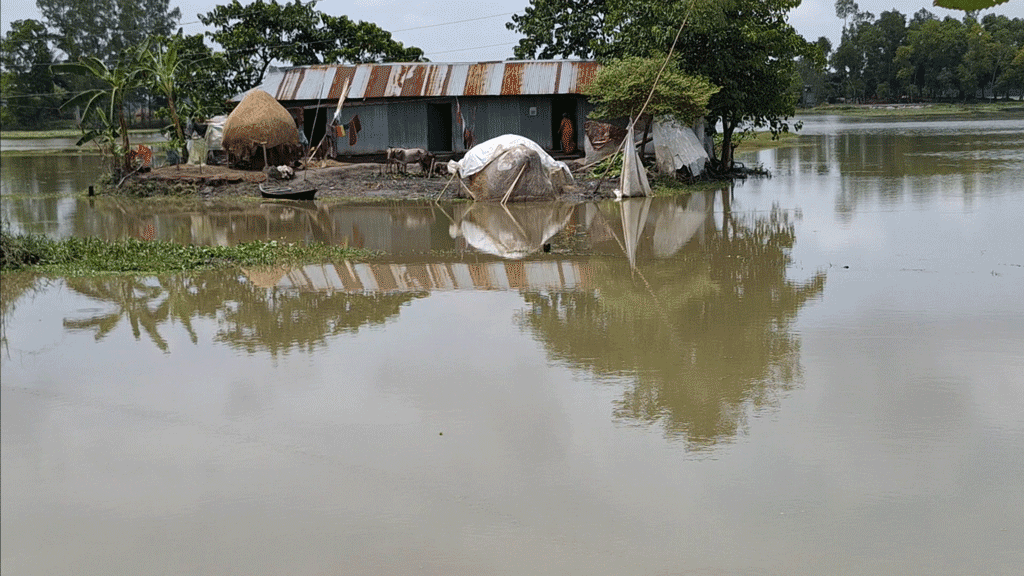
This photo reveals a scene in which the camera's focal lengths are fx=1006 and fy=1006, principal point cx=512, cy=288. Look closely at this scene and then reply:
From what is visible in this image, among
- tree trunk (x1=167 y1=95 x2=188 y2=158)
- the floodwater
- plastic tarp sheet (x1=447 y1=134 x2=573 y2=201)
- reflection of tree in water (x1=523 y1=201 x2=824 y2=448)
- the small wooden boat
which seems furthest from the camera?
tree trunk (x1=167 y1=95 x2=188 y2=158)

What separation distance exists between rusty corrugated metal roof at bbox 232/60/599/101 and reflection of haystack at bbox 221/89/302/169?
3.43 meters

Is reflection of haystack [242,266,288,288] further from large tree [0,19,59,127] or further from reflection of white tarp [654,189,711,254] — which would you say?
large tree [0,19,59,127]

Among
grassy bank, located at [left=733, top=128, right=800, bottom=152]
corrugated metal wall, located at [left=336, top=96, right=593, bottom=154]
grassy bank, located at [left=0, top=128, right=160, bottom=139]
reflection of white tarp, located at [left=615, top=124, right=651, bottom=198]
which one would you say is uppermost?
grassy bank, located at [left=0, top=128, right=160, bottom=139]

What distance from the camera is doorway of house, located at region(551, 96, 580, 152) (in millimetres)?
27625

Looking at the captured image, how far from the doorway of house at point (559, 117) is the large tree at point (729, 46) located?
6.73ft

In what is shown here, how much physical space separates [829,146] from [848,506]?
3658 centimetres

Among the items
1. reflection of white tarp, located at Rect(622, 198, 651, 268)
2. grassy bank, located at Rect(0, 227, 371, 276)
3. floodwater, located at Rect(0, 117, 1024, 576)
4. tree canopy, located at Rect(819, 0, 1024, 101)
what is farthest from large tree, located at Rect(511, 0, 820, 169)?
tree canopy, located at Rect(819, 0, 1024, 101)

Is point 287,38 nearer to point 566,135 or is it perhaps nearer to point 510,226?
point 566,135

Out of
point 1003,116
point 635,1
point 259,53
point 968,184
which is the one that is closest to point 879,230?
point 968,184

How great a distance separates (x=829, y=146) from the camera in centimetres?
3962

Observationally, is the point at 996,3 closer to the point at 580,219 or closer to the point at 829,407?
the point at 829,407

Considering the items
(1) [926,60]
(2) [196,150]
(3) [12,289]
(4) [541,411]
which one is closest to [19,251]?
(3) [12,289]

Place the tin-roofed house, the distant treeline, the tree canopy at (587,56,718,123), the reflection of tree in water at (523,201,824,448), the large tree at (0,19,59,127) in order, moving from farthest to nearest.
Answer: the distant treeline < the large tree at (0,19,59,127) < the tin-roofed house < the tree canopy at (587,56,718,123) < the reflection of tree in water at (523,201,824,448)

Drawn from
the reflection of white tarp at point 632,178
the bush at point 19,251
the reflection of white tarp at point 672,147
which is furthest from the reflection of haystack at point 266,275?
the reflection of white tarp at point 672,147
